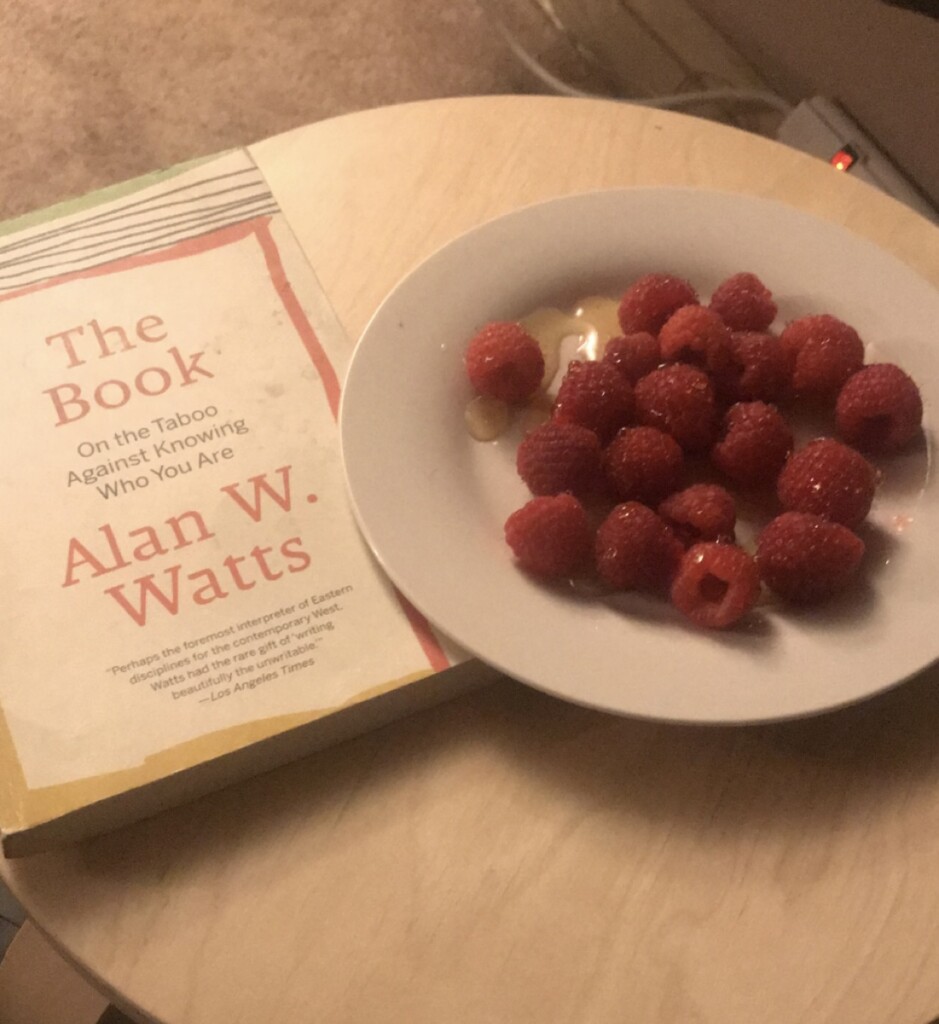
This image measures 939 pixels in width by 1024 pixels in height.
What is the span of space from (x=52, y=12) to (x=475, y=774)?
1.70 meters

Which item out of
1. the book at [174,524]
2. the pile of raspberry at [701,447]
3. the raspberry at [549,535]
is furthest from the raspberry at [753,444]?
the book at [174,524]

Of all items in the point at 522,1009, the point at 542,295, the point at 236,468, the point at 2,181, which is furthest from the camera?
the point at 2,181

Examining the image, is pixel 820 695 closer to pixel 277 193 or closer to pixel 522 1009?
pixel 522 1009

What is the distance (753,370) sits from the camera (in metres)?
0.67

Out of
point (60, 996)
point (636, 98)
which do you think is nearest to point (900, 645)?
point (60, 996)

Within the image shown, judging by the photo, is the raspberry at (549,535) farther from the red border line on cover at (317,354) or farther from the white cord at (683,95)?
the white cord at (683,95)

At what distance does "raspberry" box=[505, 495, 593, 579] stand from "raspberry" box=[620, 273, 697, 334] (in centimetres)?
17

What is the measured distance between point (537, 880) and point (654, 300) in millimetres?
383

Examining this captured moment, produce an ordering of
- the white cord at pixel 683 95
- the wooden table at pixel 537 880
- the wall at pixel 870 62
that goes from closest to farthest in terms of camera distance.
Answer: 1. the wooden table at pixel 537 880
2. the wall at pixel 870 62
3. the white cord at pixel 683 95

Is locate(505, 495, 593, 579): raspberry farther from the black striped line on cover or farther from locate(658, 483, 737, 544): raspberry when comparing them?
the black striped line on cover

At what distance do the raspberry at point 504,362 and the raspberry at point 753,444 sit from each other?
0.13 metres

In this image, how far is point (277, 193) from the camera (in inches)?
31.0

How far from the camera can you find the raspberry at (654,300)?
0.71 metres

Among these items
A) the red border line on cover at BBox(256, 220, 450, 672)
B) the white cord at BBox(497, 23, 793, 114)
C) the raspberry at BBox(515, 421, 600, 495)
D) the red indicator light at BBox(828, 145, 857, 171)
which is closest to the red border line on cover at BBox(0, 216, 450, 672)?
the red border line on cover at BBox(256, 220, 450, 672)
